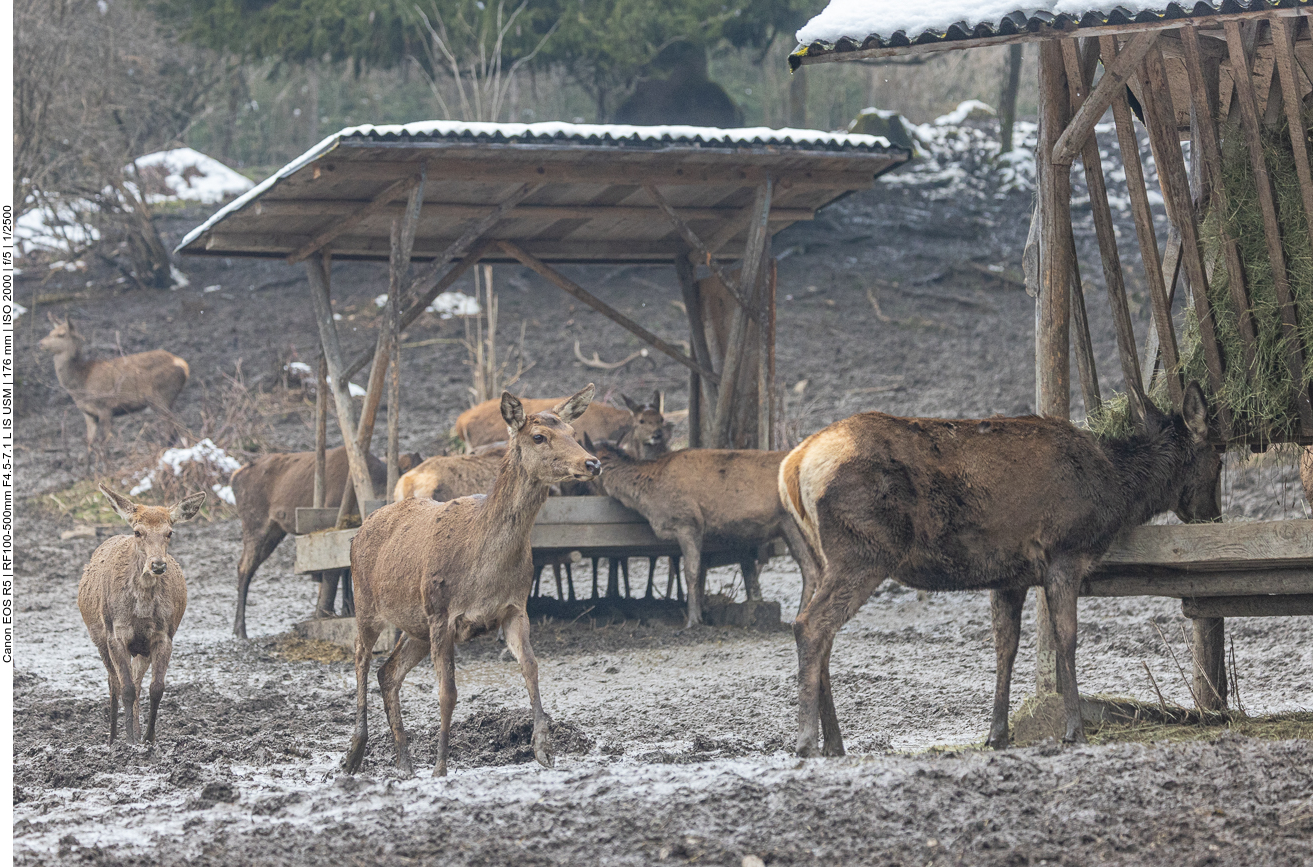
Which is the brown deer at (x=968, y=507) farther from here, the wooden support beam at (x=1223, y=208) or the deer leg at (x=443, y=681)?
the deer leg at (x=443, y=681)

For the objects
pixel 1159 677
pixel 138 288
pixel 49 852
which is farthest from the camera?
pixel 138 288

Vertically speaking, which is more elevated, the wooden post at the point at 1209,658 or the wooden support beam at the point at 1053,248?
the wooden support beam at the point at 1053,248

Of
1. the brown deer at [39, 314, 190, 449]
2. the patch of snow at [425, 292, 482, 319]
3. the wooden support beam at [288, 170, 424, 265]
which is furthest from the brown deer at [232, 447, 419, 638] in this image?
the patch of snow at [425, 292, 482, 319]

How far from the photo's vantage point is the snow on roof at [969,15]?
6064 millimetres

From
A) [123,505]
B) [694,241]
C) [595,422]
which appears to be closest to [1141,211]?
[694,241]

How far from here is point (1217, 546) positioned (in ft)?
22.5

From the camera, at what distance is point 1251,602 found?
771 centimetres

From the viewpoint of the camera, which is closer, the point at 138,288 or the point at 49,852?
the point at 49,852

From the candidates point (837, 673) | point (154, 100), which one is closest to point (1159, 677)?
point (837, 673)

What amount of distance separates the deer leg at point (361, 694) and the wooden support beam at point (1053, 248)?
373 cm

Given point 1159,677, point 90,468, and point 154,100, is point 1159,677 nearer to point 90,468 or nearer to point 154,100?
point 90,468

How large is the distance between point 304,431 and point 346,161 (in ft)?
31.5

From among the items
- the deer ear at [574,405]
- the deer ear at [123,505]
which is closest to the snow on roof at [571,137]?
the deer ear at [123,505]

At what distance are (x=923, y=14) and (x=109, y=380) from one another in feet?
50.8
